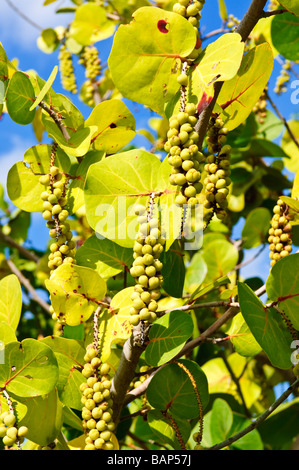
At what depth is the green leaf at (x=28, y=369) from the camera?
2.30 ft

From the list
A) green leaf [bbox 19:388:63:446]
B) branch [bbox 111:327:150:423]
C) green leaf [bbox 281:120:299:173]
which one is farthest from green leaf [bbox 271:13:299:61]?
green leaf [bbox 19:388:63:446]

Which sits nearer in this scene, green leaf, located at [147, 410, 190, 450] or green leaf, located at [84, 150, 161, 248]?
green leaf, located at [84, 150, 161, 248]

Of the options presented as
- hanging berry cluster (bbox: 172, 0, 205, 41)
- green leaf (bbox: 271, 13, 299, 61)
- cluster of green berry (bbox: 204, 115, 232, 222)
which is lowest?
cluster of green berry (bbox: 204, 115, 232, 222)

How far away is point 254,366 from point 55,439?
85 cm

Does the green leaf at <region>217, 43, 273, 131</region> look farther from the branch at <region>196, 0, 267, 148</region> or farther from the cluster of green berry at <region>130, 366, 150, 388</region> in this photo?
the cluster of green berry at <region>130, 366, 150, 388</region>

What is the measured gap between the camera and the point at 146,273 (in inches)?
25.4

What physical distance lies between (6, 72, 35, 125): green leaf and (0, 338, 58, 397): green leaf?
1.21 feet

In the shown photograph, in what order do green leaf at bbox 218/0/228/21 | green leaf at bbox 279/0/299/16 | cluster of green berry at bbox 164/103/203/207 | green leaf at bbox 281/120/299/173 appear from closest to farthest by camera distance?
cluster of green berry at bbox 164/103/203/207 → green leaf at bbox 279/0/299/16 → green leaf at bbox 218/0/228/21 → green leaf at bbox 281/120/299/173

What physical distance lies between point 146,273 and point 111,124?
319mm

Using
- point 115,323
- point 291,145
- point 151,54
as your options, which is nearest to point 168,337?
point 115,323

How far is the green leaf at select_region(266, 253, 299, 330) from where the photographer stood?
0.73 meters

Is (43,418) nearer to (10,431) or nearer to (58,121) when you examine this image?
(10,431)

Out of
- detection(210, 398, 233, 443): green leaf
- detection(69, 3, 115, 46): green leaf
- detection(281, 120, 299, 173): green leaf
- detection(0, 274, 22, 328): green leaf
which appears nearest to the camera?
detection(0, 274, 22, 328): green leaf
